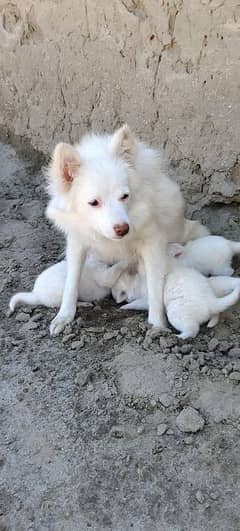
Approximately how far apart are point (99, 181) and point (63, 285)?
0.81 m

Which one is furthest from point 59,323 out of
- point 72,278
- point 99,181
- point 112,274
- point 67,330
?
point 99,181

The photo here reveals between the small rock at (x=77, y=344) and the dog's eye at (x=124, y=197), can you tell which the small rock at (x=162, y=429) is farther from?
the dog's eye at (x=124, y=197)

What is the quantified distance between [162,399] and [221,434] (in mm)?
346

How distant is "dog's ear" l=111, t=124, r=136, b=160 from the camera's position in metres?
3.75

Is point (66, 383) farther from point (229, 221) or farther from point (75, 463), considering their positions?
point (229, 221)

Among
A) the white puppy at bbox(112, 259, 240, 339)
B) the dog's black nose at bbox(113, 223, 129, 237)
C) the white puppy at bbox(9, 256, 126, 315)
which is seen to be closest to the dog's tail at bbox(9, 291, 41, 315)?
the white puppy at bbox(9, 256, 126, 315)

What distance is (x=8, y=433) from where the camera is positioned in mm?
3199

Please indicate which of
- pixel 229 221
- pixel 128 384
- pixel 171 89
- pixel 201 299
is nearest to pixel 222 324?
pixel 201 299

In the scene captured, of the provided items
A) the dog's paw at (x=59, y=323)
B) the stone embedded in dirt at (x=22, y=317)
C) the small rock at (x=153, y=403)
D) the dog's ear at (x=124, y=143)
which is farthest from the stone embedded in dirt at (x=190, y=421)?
the dog's ear at (x=124, y=143)

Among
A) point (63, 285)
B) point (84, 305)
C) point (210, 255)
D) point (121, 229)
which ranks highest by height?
point (121, 229)

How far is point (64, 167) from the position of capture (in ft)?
12.1

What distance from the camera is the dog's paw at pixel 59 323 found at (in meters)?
3.91

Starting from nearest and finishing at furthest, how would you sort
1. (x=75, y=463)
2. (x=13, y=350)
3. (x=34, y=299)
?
(x=75, y=463) < (x=13, y=350) < (x=34, y=299)

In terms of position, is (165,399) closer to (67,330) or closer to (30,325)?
(67,330)
